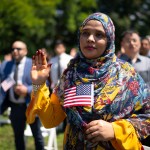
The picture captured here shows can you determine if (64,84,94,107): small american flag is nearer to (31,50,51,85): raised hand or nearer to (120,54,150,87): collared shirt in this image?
(31,50,51,85): raised hand

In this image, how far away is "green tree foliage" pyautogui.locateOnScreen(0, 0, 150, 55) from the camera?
2286cm

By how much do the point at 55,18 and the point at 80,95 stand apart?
95.4 feet

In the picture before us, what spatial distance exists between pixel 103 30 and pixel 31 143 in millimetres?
4662

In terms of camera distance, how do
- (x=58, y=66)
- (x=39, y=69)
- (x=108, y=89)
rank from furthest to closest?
(x=58, y=66), (x=39, y=69), (x=108, y=89)

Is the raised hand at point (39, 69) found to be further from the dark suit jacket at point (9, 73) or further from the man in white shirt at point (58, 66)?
the man in white shirt at point (58, 66)

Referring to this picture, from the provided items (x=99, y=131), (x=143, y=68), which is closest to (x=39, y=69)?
(x=99, y=131)

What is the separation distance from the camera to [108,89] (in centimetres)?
231

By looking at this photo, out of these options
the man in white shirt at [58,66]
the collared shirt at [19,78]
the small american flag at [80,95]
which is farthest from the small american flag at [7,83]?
the small american flag at [80,95]

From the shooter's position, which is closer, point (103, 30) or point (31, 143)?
point (103, 30)

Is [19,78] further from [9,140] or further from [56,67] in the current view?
[56,67]

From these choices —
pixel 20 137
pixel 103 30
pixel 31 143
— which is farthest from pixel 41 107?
pixel 31 143

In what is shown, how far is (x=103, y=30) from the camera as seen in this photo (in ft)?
7.81

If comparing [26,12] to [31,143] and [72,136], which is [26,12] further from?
[72,136]

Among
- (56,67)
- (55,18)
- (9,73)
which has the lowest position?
(56,67)
